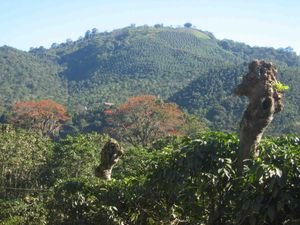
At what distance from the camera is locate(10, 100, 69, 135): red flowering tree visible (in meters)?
38.1

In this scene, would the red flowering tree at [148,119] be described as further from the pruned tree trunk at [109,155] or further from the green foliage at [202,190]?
the green foliage at [202,190]

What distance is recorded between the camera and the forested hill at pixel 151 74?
150 feet

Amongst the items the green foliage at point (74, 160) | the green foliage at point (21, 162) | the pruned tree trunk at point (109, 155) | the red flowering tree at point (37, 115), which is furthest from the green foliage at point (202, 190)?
the red flowering tree at point (37, 115)

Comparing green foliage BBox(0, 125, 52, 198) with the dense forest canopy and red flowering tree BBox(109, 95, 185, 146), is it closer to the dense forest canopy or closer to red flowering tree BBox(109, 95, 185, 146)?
the dense forest canopy

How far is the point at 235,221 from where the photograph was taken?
4965 millimetres

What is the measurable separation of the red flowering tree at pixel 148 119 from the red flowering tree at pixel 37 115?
6.98m

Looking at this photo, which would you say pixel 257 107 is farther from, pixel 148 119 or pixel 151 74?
pixel 151 74

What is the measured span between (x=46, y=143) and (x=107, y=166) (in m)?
15.8

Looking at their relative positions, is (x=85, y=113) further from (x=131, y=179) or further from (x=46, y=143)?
(x=131, y=179)

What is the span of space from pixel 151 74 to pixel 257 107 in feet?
239

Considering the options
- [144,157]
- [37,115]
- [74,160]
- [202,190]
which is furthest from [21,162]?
[202,190]

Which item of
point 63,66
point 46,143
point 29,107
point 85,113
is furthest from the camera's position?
point 63,66

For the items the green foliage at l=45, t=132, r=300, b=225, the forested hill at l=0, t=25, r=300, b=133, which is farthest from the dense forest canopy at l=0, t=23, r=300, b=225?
the forested hill at l=0, t=25, r=300, b=133

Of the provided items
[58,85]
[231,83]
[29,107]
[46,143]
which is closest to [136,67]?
[58,85]
